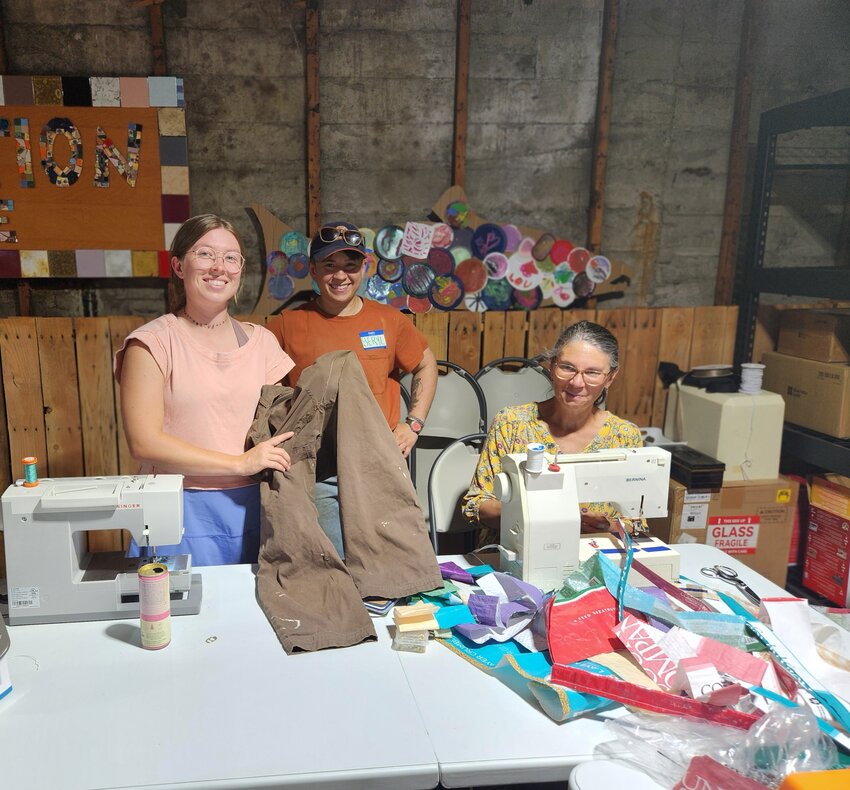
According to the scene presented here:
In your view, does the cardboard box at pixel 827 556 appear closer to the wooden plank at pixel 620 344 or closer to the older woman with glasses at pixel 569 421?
the wooden plank at pixel 620 344

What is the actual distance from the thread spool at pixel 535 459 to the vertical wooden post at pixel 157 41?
9.09ft

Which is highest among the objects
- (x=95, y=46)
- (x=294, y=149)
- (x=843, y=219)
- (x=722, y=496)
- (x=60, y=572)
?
(x=95, y=46)

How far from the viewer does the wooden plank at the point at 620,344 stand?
3.80 meters

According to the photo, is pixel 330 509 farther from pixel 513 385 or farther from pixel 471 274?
pixel 471 274

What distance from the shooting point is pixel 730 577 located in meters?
1.93

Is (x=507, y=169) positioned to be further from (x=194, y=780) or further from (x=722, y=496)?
(x=194, y=780)

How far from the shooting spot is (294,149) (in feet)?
11.7

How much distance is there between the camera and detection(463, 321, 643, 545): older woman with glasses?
7.29 feet

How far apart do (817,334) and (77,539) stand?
132 inches

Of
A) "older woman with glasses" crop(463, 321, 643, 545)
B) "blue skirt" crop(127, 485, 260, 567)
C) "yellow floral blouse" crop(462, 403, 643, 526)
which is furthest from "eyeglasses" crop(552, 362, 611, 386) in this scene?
"blue skirt" crop(127, 485, 260, 567)

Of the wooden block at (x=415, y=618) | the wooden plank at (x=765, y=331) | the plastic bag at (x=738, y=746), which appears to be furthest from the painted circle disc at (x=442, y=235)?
the plastic bag at (x=738, y=746)

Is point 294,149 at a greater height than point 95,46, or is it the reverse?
point 95,46

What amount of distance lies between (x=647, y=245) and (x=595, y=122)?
0.72 m

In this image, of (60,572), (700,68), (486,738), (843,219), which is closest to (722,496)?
(843,219)
